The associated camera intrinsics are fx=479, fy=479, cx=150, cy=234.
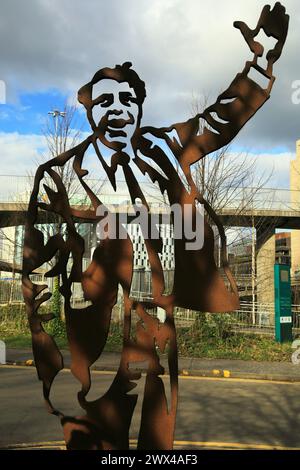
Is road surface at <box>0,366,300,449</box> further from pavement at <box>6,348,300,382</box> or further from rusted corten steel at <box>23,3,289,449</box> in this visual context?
rusted corten steel at <box>23,3,289,449</box>

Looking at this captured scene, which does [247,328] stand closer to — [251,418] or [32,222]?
[251,418]

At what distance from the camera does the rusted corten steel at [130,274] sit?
3.96 metres

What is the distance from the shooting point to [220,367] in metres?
11.0

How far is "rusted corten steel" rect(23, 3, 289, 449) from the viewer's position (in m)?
3.96

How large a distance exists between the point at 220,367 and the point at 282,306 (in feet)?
12.9

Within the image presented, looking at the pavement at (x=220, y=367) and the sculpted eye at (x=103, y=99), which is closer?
the sculpted eye at (x=103, y=99)

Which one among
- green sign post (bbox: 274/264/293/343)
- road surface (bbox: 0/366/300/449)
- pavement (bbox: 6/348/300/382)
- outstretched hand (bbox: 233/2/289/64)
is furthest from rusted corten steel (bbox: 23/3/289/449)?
green sign post (bbox: 274/264/293/343)

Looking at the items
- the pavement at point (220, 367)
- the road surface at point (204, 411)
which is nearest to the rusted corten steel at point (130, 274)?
the road surface at point (204, 411)

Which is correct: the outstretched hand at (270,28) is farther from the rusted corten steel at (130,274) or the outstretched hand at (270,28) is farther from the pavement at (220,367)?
the pavement at (220,367)

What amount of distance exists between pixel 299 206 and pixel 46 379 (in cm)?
2361

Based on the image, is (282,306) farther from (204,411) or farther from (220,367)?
(204,411)

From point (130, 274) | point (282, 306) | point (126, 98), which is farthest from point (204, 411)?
point (282, 306)

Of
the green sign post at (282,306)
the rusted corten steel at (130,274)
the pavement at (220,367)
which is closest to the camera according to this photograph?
the rusted corten steel at (130,274)

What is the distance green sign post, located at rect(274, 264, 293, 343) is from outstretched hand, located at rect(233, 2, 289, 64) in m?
10.7
